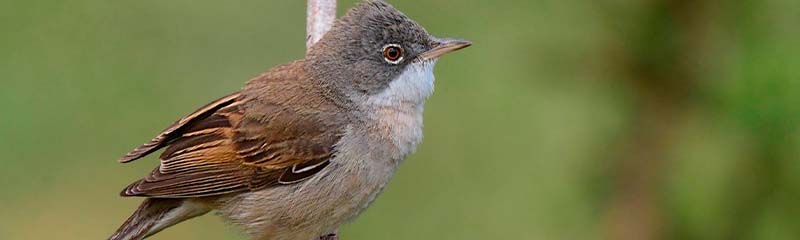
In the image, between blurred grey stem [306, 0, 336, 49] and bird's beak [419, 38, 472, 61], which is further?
blurred grey stem [306, 0, 336, 49]

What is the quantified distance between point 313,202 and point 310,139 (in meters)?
0.29

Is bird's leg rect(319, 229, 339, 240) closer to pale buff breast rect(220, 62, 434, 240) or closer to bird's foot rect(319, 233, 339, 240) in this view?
bird's foot rect(319, 233, 339, 240)

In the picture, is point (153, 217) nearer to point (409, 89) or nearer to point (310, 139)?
point (310, 139)

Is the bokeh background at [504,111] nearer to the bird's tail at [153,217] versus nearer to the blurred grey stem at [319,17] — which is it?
the blurred grey stem at [319,17]

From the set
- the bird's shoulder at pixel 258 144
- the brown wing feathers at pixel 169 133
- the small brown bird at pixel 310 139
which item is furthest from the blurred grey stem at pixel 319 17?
the brown wing feathers at pixel 169 133

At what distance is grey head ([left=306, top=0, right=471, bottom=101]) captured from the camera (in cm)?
582

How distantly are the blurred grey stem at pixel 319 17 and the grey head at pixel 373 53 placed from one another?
152 millimetres

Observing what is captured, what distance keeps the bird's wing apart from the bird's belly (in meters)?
0.06

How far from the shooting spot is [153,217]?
18.7ft

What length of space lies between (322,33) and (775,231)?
260 centimetres

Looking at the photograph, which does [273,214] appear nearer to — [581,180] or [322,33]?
[322,33]

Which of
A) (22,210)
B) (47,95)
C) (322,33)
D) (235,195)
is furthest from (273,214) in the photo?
(47,95)

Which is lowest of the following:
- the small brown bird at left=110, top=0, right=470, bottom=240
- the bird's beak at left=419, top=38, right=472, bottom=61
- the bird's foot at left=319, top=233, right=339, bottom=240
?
the bird's foot at left=319, top=233, right=339, bottom=240

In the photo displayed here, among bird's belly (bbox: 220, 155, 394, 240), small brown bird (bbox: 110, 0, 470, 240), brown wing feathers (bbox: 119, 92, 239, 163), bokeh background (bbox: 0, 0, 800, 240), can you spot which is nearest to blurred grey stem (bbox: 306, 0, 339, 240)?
small brown bird (bbox: 110, 0, 470, 240)
